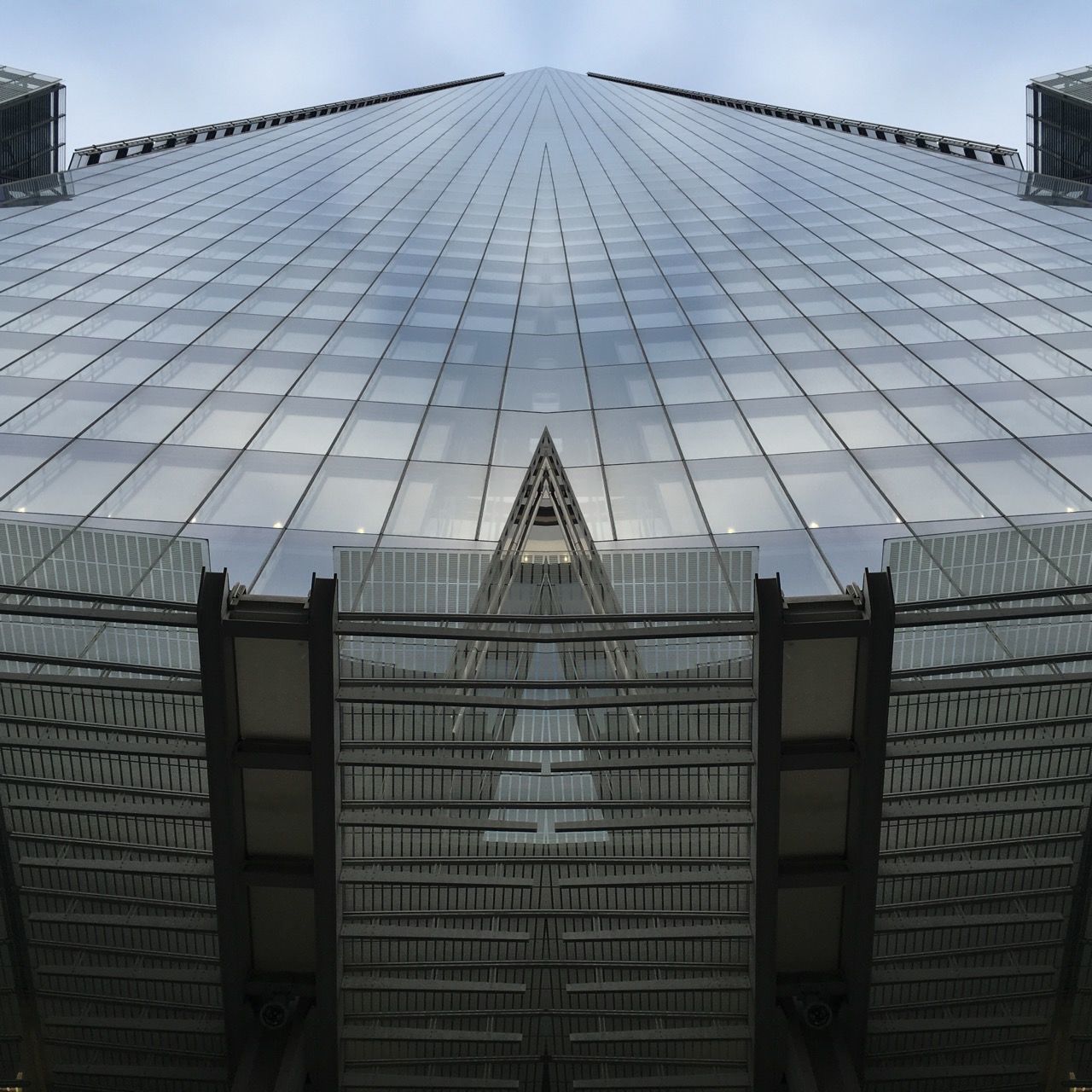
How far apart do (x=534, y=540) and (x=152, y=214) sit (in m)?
26.1

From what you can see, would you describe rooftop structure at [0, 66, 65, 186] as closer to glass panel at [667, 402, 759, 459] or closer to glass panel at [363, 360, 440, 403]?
glass panel at [363, 360, 440, 403]

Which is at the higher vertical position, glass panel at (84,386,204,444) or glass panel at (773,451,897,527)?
glass panel at (84,386,204,444)

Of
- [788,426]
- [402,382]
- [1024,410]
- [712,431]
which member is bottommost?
[712,431]

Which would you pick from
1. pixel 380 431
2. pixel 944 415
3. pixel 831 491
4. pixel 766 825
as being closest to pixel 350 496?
pixel 380 431

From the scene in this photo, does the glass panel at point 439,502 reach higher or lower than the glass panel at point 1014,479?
lower

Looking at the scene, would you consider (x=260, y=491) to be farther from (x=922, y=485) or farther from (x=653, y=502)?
(x=922, y=485)

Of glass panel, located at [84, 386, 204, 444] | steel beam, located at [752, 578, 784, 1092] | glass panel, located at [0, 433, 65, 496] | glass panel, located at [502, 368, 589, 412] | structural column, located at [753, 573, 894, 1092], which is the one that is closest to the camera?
steel beam, located at [752, 578, 784, 1092]

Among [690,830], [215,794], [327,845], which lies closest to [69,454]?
[215,794]

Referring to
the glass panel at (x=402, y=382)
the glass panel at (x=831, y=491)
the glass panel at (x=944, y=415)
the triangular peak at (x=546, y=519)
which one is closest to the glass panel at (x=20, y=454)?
A: the glass panel at (x=402, y=382)

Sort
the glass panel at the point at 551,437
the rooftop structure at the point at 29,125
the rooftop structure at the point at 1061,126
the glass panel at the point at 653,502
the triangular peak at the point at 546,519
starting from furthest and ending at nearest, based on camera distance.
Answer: the rooftop structure at the point at 29,125
the rooftop structure at the point at 1061,126
the glass panel at the point at 551,437
the glass panel at the point at 653,502
the triangular peak at the point at 546,519

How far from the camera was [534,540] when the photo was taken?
13305 mm

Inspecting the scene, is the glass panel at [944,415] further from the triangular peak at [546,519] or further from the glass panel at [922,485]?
the triangular peak at [546,519]

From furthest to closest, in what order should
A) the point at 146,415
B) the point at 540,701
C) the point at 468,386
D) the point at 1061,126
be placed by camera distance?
the point at 1061,126
the point at 468,386
the point at 146,415
the point at 540,701

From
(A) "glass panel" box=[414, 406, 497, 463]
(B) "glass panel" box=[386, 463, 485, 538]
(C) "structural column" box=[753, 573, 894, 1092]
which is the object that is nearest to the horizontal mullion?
(C) "structural column" box=[753, 573, 894, 1092]
